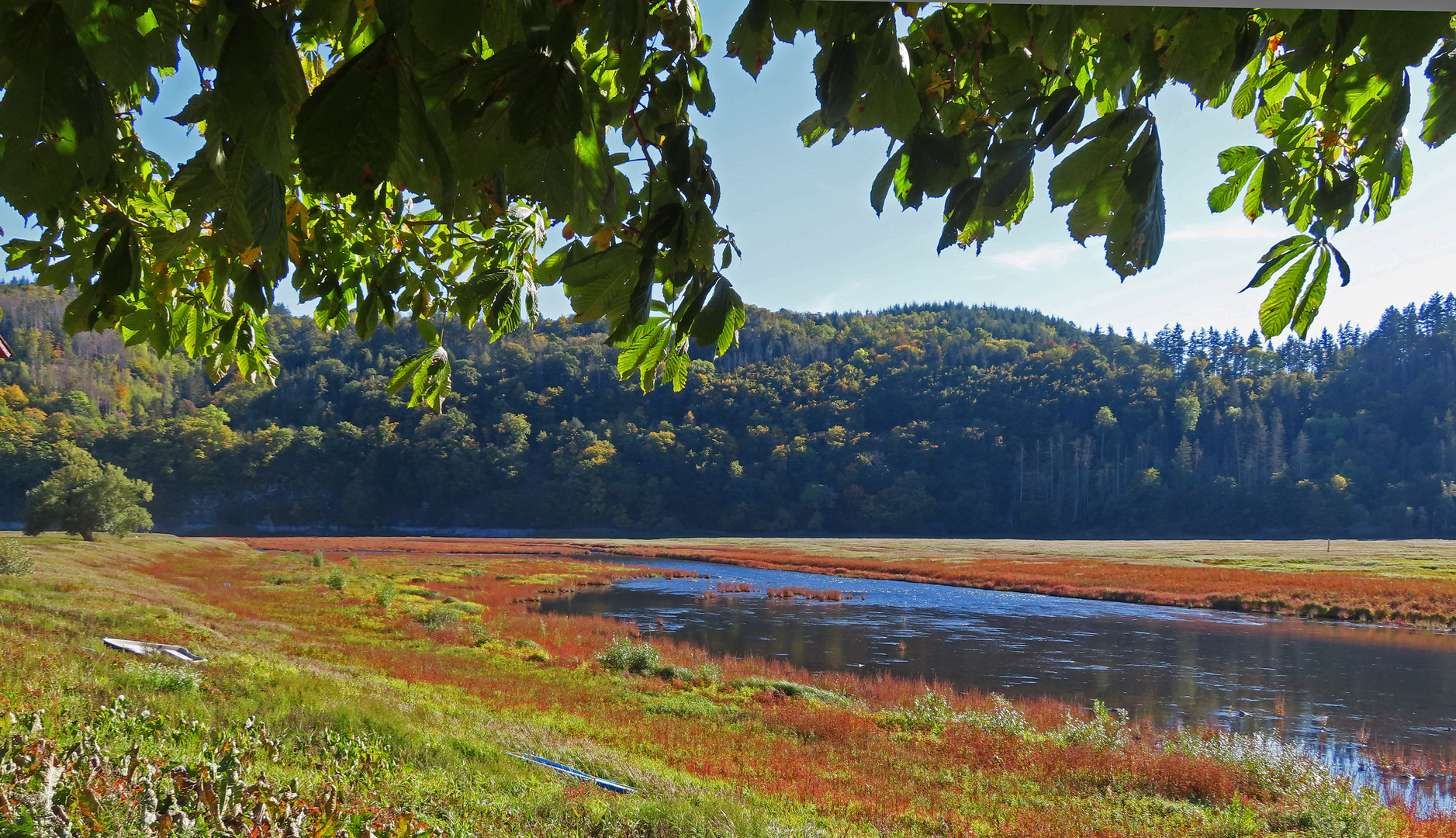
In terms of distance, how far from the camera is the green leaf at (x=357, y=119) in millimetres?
843

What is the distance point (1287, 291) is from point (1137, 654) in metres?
25.3

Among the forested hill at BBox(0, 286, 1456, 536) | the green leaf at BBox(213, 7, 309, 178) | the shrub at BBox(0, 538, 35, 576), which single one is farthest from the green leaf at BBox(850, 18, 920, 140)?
the forested hill at BBox(0, 286, 1456, 536)

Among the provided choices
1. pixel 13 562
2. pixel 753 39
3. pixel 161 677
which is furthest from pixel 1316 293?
pixel 13 562

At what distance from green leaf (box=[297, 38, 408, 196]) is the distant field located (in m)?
38.5

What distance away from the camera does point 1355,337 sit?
314 feet

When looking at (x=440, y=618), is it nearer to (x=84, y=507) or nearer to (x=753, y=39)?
(x=753, y=39)

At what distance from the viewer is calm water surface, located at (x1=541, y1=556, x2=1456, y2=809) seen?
15812 millimetres

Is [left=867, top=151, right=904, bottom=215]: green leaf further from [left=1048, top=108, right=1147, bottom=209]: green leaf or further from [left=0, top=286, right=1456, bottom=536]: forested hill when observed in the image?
[left=0, top=286, right=1456, bottom=536]: forested hill

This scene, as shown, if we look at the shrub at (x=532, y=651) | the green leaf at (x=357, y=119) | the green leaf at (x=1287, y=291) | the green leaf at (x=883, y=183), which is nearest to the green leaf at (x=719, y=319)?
the green leaf at (x=883, y=183)

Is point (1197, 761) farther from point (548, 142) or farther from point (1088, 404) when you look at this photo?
point (1088, 404)

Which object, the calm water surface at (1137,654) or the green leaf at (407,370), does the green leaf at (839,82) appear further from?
the calm water surface at (1137,654)

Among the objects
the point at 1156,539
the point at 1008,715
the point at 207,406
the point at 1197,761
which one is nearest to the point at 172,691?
the point at 1008,715

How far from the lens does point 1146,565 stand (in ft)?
161

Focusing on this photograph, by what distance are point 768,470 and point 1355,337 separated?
75873mm
